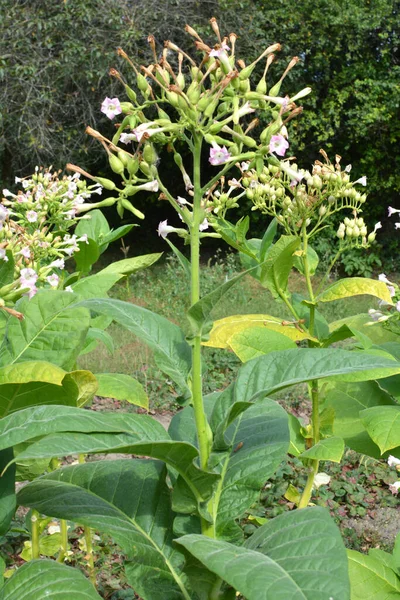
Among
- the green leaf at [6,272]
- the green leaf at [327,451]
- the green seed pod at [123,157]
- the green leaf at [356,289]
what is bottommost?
the green leaf at [327,451]

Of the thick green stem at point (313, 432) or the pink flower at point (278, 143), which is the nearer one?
the pink flower at point (278, 143)

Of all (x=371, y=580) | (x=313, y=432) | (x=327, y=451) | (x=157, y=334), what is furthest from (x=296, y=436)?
(x=157, y=334)

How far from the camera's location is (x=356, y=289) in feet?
7.12

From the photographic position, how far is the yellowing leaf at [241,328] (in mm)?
2198

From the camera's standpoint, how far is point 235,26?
962 cm

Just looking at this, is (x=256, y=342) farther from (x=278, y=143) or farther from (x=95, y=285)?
(x=278, y=143)

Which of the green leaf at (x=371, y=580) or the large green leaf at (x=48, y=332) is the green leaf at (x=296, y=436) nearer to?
the green leaf at (x=371, y=580)

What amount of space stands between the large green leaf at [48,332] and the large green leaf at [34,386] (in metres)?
0.16

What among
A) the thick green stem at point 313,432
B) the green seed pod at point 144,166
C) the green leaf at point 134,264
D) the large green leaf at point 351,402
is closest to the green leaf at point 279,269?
the thick green stem at point 313,432

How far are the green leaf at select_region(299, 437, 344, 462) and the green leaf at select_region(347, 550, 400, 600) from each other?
26cm

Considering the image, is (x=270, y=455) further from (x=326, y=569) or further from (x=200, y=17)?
(x=200, y=17)

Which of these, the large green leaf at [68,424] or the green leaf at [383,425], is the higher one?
the large green leaf at [68,424]

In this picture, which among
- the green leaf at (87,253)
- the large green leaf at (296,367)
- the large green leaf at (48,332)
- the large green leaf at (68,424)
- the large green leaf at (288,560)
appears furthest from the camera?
Answer: the green leaf at (87,253)

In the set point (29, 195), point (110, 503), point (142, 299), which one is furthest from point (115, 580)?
point (142, 299)
